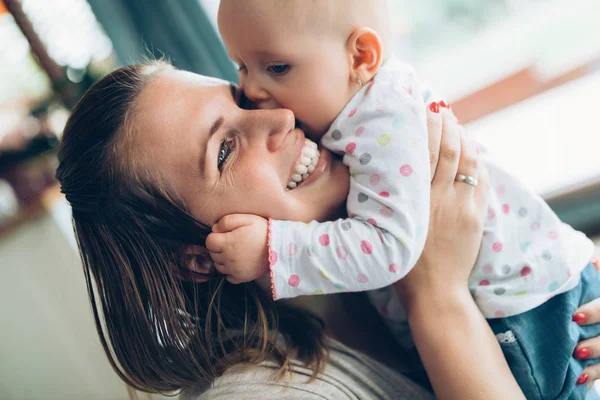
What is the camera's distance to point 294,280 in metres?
0.79

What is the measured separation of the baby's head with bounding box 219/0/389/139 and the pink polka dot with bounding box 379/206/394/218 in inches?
9.3

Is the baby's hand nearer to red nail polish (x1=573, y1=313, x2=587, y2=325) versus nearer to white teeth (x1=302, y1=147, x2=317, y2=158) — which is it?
white teeth (x1=302, y1=147, x2=317, y2=158)

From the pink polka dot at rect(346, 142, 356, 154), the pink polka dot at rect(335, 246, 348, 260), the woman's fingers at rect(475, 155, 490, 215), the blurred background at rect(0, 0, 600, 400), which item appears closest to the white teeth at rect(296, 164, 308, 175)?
the pink polka dot at rect(346, 142, 356, 154)

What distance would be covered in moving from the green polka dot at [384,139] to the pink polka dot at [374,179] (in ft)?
0.20

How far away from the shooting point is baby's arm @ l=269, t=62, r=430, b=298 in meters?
0.78

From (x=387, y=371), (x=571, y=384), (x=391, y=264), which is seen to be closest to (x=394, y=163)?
(x=391, y=264)

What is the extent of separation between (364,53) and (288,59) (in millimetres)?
161

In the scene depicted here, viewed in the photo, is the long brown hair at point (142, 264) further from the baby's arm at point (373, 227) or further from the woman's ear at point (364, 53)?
the woman's ear at point (364, 53)

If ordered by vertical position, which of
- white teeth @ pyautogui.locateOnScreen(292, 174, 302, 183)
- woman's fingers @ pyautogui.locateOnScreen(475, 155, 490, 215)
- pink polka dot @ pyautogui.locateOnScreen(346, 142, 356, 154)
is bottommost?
woman's fingers @ pyautogui.locateOnScreen(475, 155, 490, 215)

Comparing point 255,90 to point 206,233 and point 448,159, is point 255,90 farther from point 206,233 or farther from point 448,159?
point 448,159

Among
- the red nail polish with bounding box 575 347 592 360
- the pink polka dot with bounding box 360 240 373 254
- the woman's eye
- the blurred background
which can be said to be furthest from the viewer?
the blurred background

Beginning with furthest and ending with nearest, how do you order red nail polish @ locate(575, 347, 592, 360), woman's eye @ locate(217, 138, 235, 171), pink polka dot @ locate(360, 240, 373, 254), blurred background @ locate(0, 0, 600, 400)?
blurred background @ locate(0, 0, 600, 400)
red nail polish @ locate(575, 347, 592, 360)
woman's eye @ locate(217, 138, 235, 171)
pink polka dot @ locate(360, 240, 373, 254)

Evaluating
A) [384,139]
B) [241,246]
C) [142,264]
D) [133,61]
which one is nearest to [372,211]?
[384,139]

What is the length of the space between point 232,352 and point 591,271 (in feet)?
2.90
